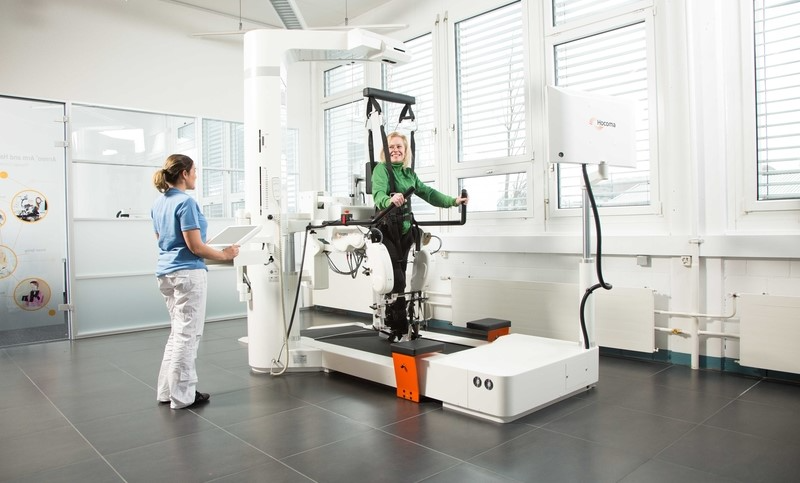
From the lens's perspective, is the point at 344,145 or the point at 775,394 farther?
the point at 344,145

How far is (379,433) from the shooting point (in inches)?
106

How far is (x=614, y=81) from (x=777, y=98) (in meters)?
1.12

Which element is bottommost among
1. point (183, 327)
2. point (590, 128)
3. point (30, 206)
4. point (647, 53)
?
point (183, 327)

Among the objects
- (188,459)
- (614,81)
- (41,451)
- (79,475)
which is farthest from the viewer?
(614,81)

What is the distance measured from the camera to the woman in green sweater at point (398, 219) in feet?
12.0

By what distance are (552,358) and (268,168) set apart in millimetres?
2277

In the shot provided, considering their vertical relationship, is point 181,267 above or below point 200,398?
above

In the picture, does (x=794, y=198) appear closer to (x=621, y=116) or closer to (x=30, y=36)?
(x=621, y=116)

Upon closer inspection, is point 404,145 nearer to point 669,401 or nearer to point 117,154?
point 669,401

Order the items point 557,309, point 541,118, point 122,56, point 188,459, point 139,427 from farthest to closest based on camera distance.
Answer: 1. point 122,56
2. point 541,118
3. point 557,309
4. point 139,427
5. point 188,459

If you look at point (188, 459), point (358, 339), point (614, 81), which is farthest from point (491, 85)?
point (188, 459)

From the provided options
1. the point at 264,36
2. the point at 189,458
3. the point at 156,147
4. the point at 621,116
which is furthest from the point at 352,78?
the point at 189,458

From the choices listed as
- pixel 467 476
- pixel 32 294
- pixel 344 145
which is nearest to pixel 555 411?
pixel 467 476

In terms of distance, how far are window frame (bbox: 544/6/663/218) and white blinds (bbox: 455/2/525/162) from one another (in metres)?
0.32
